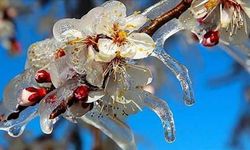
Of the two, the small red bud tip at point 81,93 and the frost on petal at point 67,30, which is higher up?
the frost on petal at point 67,30

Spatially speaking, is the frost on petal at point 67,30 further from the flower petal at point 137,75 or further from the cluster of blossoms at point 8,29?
the cluster of blossoms at point 8,29

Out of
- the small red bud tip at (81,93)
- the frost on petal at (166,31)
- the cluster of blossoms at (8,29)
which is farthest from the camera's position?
the cluster of blossoms at (8,29)

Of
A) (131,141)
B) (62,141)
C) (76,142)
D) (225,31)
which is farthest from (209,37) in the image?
(62,141)

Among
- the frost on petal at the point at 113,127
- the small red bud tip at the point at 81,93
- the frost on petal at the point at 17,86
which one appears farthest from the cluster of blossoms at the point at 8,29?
the small red bud tip at the point at 81,93

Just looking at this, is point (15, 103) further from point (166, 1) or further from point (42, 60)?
point (166, 1)

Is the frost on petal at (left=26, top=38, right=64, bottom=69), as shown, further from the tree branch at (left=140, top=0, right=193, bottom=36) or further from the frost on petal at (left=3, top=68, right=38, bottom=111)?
the tree branch at (left=140, top=0, right=193, bottom=36)

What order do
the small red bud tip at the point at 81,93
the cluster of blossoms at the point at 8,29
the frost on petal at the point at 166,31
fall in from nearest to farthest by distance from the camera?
the small red bud tip at the point at 81,93
the frost on petal at the point at 166,31
the cluster of blossoms at the point at 8,29

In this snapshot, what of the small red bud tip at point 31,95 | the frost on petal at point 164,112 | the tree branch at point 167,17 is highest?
the small red bud tip at point 31,95
